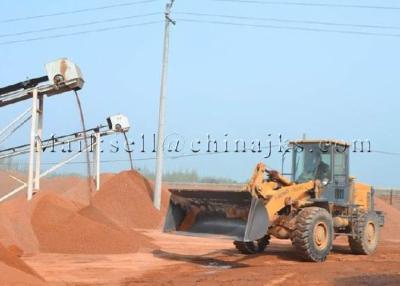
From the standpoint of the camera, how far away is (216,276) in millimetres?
10359

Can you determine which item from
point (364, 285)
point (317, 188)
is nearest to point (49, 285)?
point (364, 285)

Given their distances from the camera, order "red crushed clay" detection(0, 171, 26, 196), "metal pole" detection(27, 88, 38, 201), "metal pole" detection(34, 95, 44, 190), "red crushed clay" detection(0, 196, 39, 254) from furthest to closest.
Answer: "red crushed clay" detection(0, 171, 26, 196) → "metal pole" detection(34, 95, 44, 190) → "metal pole" detection(27, 88, 38, 201) → "red crushed clay" detection(0, 196, 39, 254)

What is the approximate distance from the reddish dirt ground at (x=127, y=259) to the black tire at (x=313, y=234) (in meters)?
0.26

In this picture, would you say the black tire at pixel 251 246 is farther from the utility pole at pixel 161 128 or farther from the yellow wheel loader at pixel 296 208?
the utility pole at pixel 161 128

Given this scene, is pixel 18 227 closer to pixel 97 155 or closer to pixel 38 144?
pixel 38 144

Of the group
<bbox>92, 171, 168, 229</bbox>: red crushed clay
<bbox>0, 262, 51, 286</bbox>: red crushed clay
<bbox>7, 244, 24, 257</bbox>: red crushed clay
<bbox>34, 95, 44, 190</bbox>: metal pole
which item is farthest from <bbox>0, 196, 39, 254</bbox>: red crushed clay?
<bbox>92, 171, 168, 229</bbox>: red crushed clay

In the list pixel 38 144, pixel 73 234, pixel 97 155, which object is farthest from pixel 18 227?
pixel 97 155

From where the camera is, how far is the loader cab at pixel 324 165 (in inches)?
534

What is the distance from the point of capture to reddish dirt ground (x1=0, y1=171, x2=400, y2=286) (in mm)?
9883

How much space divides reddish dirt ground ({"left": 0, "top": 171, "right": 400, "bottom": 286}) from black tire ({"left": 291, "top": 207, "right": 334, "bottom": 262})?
0.26 m

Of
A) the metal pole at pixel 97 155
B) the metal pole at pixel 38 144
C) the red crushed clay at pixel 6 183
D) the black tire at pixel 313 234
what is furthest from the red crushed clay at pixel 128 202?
the black tire at pixel 313 234

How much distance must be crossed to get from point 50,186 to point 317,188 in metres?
22.9

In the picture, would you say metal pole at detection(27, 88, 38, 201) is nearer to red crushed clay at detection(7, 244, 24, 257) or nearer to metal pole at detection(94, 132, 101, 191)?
red crushed clay at detection(7, 244, 24, 257)

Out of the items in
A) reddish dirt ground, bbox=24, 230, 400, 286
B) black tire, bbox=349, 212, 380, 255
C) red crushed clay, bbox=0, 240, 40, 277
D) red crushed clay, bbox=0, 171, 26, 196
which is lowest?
reddish dirt ground, bbox=24, 230, 400, 286
